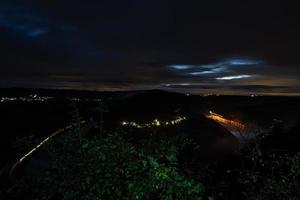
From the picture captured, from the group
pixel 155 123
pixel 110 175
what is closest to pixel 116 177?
pixel 110 175

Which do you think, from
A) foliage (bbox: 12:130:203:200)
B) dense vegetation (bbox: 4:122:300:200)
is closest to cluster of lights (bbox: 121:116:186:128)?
dense vegetation (bbox: 4:122:300:200)

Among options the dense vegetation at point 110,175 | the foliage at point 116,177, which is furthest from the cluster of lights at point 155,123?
the foliage at point 116,177

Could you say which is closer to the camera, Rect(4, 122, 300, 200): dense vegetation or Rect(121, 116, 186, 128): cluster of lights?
Rect(4, 122, 300, 200): dense vegetation

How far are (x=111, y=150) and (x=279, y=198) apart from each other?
8.75 meters

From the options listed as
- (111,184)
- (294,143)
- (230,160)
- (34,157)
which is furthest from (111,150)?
(294,143)

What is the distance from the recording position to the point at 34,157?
3266cm

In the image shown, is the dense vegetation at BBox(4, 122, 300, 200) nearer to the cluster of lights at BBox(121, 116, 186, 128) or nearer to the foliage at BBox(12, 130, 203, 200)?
the foliage at BBox(12, 130, 203, 200)

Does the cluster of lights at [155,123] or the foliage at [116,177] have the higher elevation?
the foliage at [116,177]

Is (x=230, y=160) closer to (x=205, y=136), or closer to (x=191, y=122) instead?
Result: (x=205, y=136)

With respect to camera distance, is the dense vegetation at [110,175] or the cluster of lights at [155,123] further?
the cluster of lights at [155,123]

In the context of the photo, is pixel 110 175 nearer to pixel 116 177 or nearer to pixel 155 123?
pixel 116 177

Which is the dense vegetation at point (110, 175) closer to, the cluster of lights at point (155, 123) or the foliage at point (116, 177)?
the foliage at point (116, 177)

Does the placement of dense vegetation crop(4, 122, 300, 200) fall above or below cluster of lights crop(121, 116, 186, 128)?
above

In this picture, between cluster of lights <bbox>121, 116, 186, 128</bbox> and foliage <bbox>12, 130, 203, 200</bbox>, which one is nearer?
foliage <bbox>12, 130, 203, 200</bbox>
